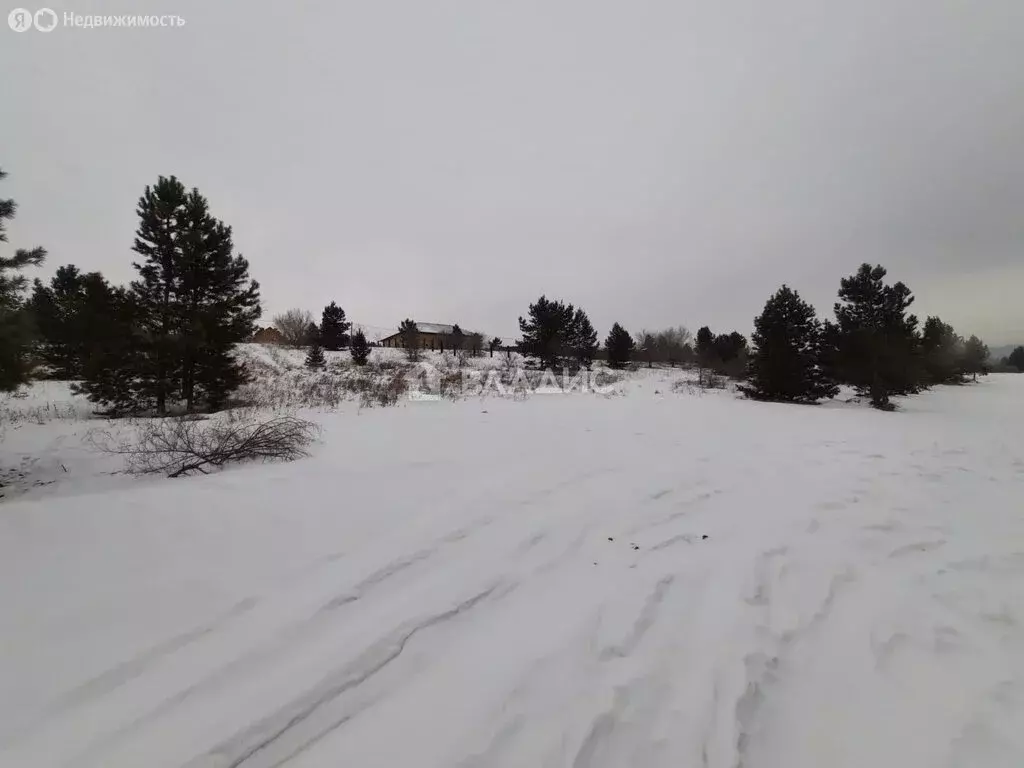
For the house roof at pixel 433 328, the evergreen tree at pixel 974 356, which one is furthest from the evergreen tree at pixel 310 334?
the evergreen tree at pixel 974 356

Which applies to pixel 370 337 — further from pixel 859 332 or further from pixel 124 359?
pixel 859 332

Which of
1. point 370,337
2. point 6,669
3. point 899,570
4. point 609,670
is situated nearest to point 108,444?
point 6,669

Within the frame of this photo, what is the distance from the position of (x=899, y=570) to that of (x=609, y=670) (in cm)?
249

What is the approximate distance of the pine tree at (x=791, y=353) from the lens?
46.4 feet

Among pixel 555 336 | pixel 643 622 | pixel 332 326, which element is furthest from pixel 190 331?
pixel 332 326

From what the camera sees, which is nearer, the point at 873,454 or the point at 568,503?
the point at 568,503

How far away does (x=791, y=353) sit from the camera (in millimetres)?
14141

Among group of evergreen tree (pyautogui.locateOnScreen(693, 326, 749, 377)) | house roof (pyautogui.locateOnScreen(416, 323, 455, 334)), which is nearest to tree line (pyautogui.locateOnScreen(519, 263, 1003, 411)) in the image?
group of evergreen tree (pyautogui.locateOnScreen(693, 326, 749, 377))

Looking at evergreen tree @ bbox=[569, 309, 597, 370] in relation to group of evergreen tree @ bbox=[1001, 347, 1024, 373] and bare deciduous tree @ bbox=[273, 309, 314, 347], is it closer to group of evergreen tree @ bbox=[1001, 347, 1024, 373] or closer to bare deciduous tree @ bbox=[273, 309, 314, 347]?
bare deciduous tree @ bbox=[273, 309, 314, 347]

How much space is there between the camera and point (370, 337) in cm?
5134

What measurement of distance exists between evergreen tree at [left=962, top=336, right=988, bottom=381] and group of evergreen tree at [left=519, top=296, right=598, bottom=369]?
2819cm

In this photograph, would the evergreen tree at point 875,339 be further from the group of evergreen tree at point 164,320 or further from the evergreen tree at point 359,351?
the evergreen tree at point 359,351

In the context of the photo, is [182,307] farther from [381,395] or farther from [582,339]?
[582,339]

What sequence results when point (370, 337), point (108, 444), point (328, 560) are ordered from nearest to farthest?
point (328, 560)
point (108, 444)
point (370, 337)
